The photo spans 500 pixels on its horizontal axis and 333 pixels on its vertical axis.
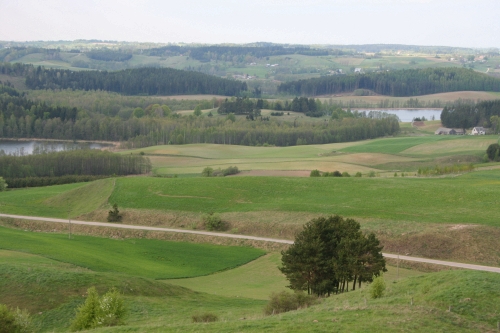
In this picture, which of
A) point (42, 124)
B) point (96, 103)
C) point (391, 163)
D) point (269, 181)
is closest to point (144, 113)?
point (96, 103)

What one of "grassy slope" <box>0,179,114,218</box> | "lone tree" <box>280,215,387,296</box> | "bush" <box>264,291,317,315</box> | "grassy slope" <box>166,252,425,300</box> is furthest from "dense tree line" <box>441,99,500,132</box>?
"bush" <box>264,291,317,315</box>

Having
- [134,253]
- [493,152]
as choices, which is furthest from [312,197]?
[493,152]

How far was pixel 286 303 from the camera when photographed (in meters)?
30.8

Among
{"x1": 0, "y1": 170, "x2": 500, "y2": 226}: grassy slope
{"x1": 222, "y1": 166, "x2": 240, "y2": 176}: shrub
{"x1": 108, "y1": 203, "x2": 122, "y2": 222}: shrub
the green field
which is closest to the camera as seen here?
the green field

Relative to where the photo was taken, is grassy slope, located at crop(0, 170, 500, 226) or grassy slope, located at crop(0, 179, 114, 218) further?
grassy slope, located at crop(0, 179, 114, 218)

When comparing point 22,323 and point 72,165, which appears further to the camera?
point 72,165

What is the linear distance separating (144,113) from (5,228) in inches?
4914

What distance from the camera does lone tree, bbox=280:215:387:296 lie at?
38.4 metres

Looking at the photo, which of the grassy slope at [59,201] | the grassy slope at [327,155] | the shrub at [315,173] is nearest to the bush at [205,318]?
the grassy slope at [59,201]

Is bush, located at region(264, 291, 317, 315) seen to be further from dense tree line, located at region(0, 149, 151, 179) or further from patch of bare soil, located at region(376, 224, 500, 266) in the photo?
dense tree line, located at region(0, 149, 151, 179)

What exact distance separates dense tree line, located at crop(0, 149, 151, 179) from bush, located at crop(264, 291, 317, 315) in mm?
74779

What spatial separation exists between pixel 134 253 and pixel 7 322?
28.5 meters

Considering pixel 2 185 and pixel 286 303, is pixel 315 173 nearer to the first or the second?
pixel 2 185

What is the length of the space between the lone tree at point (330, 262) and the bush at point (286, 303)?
6.51 m
